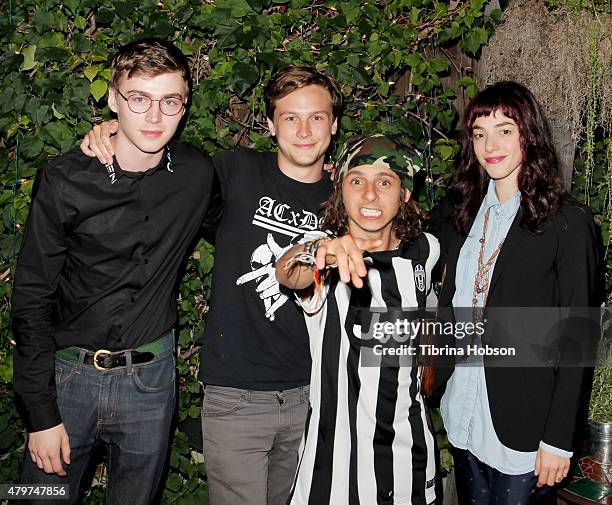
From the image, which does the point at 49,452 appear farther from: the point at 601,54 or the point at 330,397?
the point at 601,54

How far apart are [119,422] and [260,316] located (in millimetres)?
680

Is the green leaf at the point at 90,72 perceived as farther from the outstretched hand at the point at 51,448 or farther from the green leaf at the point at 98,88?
the outstretched hand at the point at 51,448

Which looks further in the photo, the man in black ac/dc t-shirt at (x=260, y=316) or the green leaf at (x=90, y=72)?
the green leaf at (x=90, y=72)

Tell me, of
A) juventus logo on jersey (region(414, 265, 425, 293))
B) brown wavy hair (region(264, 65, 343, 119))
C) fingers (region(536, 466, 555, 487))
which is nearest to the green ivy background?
brown wavy hair (region(264, 65, 343, 119))

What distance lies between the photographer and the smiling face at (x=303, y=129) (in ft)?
8.40

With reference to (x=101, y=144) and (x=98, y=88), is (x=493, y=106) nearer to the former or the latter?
(x=101, y=144)

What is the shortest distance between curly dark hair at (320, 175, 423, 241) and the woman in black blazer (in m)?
0.24

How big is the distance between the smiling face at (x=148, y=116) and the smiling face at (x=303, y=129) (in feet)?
1.52

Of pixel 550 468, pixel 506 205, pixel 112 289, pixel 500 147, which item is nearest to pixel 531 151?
pixel 500 147

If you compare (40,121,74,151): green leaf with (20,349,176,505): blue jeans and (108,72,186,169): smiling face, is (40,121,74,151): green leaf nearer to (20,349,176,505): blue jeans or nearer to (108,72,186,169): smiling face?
(108,72,186,169): smiling face

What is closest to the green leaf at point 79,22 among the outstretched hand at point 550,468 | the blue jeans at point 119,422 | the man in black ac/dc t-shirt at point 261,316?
the man in black ac/dc t-shirt at point 261,316

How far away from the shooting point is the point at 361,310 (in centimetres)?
228

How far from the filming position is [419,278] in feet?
7.86

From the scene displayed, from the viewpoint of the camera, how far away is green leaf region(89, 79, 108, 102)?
273 centimetres
